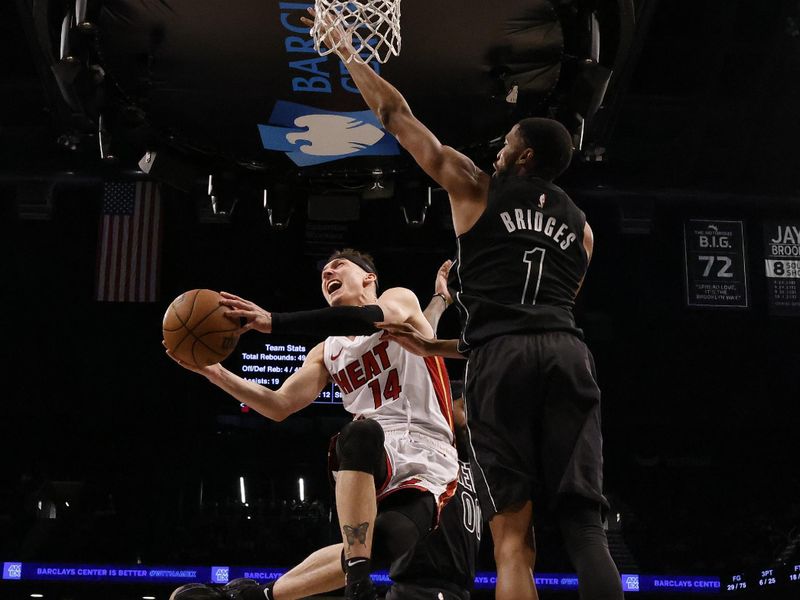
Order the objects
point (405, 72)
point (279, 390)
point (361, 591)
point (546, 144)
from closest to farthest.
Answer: point (546, 144) < point (361, 591) < point (279, 390) < point (405, 72)

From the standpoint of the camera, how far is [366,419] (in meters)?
3.92

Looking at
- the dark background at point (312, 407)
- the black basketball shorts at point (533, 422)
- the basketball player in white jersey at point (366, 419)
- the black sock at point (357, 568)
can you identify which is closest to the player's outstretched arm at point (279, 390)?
the basketball player in white jersey at point (366, 419)

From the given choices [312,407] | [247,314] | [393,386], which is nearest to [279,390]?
[393,386]

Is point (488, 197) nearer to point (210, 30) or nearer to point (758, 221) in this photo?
point (210, 30)

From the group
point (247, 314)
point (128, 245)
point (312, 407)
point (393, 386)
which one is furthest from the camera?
point (312, 407)

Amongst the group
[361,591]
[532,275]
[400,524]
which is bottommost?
[361,591]

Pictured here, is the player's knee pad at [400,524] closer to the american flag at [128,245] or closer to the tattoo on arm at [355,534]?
the tattoo on arm at [355,534]

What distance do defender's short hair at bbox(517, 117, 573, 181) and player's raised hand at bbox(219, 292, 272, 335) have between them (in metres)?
1.10

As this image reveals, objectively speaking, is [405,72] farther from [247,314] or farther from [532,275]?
[532,275]

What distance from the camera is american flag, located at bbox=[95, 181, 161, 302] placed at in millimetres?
9688

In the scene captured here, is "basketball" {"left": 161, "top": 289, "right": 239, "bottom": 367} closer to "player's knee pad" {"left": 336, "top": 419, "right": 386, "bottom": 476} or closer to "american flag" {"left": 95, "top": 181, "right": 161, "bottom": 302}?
"player's knee pad" {"left": 336, "top": 419, "right": 386, "bottom": 476}

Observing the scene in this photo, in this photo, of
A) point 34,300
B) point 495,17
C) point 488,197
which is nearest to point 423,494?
point 488,197

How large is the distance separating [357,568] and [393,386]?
0.96 m

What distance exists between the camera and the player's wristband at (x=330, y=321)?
364cm
